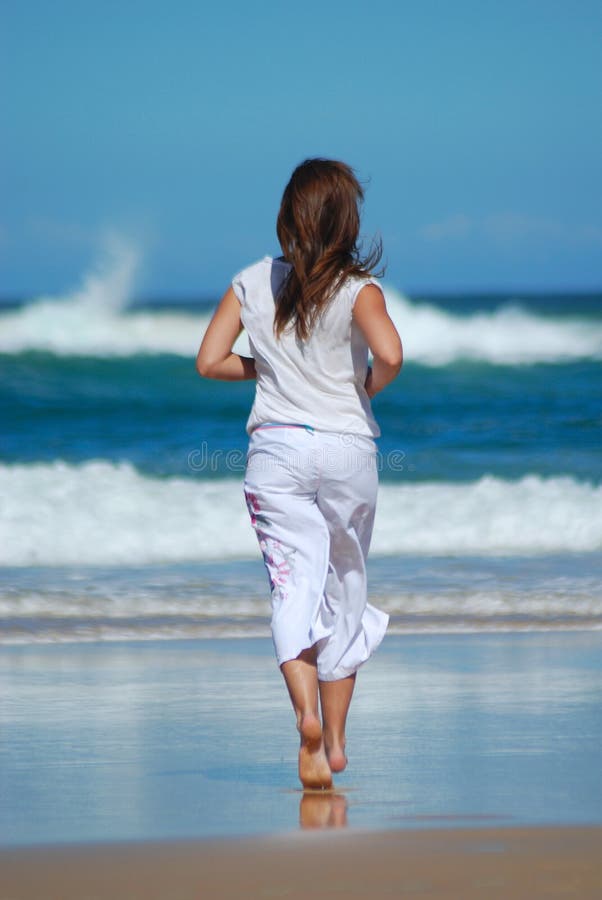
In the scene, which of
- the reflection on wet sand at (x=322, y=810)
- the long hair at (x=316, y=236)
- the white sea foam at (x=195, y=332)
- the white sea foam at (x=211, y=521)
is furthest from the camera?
the white sea foam at (x=195, y=332)

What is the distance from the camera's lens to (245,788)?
295 centimetres

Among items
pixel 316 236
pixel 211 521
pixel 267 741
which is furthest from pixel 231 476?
pixel 316 236

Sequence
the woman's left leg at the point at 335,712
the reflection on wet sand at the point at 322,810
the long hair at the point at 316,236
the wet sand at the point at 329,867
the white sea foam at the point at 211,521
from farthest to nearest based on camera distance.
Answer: the white sea foam at the point at 211,521
the woman's left leg at the point at 335,712
the long hair at the point at 316,236
the reflection on wet sand at the point at 322,810
the wet sand at the point at 329,867

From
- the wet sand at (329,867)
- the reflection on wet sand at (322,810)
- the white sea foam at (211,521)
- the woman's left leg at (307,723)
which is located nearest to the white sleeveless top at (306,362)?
the woman's left leg at (307,723)

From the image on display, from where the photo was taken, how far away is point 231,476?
12641mm

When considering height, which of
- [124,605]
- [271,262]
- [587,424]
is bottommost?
[124,605]

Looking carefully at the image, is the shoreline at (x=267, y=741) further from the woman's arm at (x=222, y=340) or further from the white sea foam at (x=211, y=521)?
the white sea foam at (x=211, y=521)

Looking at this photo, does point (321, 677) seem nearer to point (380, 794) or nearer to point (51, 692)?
point (380, 794)

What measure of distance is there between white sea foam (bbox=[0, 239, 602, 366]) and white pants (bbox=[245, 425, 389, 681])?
15.9 metres

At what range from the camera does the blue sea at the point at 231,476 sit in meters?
5.84

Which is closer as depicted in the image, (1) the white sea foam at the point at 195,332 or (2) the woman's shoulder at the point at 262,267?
(2) the woman's shoulder at the point at 262,267

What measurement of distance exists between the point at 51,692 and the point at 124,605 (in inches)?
70.3

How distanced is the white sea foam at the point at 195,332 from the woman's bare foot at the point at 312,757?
16.0 meters

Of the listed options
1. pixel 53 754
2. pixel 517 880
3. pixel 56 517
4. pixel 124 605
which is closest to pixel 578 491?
pixel 56 517
